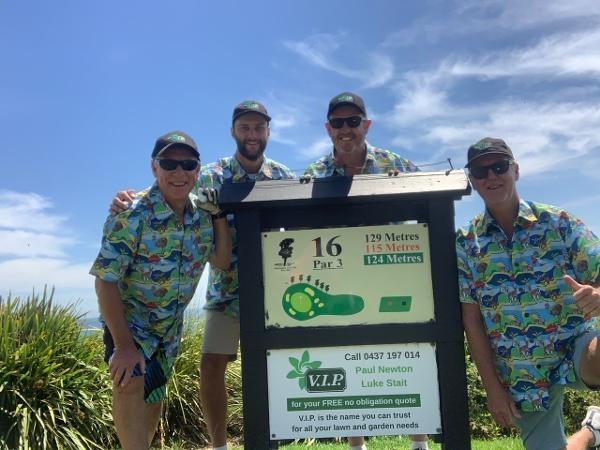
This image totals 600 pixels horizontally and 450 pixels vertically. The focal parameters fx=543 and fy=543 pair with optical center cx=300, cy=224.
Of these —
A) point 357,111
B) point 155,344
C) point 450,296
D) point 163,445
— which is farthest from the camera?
point 163,445

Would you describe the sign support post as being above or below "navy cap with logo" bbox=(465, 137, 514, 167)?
below

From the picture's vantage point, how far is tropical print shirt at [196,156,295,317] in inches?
162

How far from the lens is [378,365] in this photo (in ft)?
9.51

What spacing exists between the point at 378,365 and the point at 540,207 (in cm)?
142

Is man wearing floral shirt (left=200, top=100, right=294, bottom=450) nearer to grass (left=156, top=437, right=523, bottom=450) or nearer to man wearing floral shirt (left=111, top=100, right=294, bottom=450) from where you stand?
man wearing floral shirt (left=111, top=100, right=294, bottom=450)

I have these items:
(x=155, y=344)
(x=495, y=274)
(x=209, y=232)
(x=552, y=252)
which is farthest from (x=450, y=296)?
(x=155, y=344)

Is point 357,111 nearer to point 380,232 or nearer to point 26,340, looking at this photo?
point 380,232

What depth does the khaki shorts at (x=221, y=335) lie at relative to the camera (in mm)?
4207

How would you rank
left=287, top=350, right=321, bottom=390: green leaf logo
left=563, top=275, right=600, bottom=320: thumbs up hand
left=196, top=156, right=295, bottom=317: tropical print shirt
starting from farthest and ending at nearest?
left=196, top=156, right=295, bottom=317: tropical print shirt < left=287, top=350, right=321, bottom=390: green leaf logo < left=563, top=275, right=600, bottom=320: thumbs up hand

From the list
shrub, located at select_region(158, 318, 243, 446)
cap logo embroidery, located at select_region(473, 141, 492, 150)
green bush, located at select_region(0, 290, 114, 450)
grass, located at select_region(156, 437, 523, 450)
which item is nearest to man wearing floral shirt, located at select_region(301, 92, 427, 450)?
cap logo embroidery, located at select_region(473, 141, 492, 150)

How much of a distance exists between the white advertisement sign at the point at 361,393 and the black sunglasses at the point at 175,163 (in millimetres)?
1361

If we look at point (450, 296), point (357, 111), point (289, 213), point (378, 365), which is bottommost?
point (378, 365)

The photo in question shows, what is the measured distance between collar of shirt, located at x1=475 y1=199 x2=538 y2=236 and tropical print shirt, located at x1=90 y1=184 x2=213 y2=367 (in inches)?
67.3

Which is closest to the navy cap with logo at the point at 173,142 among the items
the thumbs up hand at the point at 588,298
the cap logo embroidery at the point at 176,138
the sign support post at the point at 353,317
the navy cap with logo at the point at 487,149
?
the cap logo embroidery at the point at 176,138
